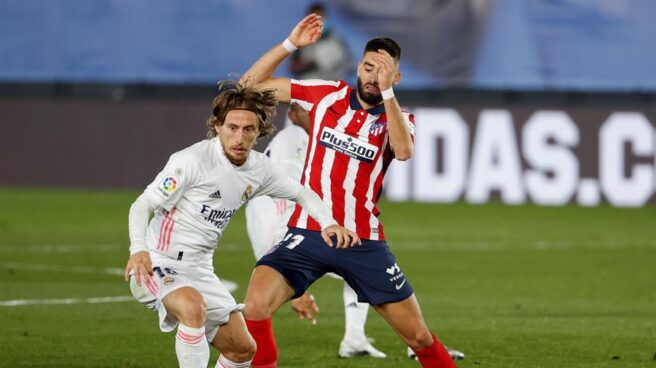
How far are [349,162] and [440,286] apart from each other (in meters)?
5.58

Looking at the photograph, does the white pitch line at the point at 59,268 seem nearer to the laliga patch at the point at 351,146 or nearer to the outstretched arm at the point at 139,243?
the laliga patch at the point at 351,146

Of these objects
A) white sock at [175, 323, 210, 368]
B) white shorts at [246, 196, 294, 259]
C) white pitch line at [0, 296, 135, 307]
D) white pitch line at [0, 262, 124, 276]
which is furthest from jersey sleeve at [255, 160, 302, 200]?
white pitch line at [0, 262, 124, 276]

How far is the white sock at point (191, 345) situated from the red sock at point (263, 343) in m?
0.61

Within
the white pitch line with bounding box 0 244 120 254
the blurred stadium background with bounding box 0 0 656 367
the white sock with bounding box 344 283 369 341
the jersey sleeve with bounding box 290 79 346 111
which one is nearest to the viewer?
the jersey sleeve with bounding box 290 79 346 111

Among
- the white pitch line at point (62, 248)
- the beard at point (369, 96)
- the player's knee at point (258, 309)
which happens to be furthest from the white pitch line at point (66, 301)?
the beard at point (369, 96)

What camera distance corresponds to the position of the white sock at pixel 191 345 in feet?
25.1

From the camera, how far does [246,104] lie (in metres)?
7.93

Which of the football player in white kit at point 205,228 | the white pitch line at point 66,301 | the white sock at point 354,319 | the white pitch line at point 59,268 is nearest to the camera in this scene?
the football player in white kit at point 205,228

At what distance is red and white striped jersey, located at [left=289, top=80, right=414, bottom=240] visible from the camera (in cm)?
858

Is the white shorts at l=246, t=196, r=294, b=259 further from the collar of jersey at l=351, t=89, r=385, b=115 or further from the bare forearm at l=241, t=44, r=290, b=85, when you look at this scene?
the collar of jersey at l=351, t=89, r=385, b=115

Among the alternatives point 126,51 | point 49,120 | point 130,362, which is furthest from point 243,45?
point 130,362

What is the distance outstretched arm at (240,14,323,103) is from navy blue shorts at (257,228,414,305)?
93 centimetres

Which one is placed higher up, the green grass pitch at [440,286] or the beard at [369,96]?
the beard at [369,96]

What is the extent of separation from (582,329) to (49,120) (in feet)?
45.1
